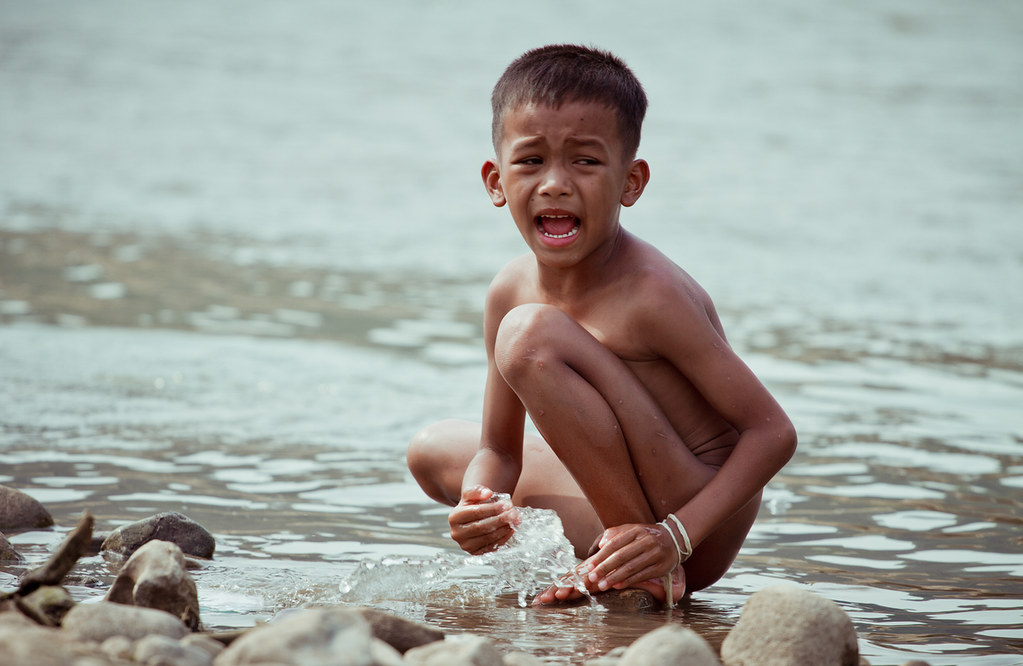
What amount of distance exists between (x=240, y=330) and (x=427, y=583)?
12.2 feet

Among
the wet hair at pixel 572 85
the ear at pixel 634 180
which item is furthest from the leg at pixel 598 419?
the wet hair at pixel 572 85

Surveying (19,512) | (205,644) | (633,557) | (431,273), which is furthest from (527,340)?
(431,273)

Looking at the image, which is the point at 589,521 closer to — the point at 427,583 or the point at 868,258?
the point at 427,583

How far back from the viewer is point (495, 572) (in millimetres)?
3039

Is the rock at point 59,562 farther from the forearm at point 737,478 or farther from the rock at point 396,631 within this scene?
the forearm at point 737,478

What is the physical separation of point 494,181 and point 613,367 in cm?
64

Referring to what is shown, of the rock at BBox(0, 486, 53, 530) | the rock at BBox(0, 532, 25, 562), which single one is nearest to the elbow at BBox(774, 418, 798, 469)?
the rock at BBox(0, 532, 25, 562)

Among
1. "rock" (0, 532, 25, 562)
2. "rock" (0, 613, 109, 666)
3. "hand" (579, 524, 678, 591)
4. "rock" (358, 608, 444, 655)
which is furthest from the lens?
"rock" (0, 532, 25, 562)

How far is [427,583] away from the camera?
9.53 ft

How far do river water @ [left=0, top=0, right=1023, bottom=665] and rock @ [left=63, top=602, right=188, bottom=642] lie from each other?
0.49 meters

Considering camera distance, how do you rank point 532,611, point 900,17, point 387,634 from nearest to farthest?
point 387,634
point 532,611
point 900,17

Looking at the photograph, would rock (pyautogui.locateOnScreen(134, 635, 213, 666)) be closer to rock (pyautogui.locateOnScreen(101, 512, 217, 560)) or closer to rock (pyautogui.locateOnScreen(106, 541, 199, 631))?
rock (pyautogui.locateOnScreen(106, 541, 199, 631))

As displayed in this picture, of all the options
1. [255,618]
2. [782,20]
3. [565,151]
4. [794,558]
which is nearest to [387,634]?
[255,618]

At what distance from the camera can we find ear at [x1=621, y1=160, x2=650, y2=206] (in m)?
2.92
